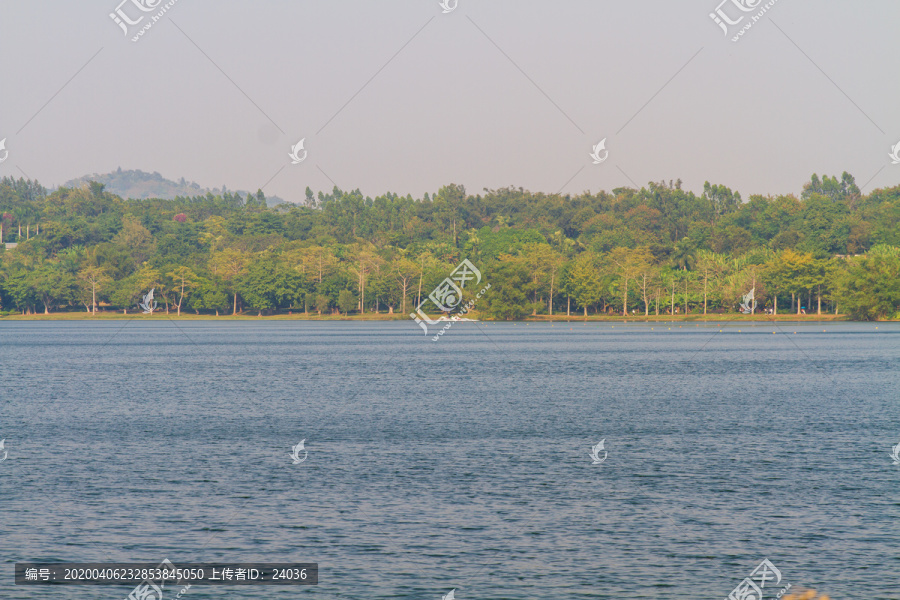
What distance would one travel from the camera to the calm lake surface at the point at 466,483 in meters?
20.6

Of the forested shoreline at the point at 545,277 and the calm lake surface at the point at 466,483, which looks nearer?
the calm lake surface at the point at 466,483

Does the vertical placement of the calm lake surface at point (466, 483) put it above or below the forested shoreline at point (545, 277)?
below

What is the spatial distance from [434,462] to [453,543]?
1014 cm

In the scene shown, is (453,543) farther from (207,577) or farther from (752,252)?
(752,252)

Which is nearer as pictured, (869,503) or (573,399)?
(869,503)

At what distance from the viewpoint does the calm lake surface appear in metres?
20.6

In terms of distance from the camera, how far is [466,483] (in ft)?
94.2

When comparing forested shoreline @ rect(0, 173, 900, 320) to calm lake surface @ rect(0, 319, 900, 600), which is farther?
forested shoreline @ rect(0, 173, 900, 320)

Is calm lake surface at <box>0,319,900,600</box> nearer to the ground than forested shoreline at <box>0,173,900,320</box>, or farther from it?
nearer to the ground

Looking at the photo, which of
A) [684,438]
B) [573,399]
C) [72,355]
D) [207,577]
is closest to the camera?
[207,577]

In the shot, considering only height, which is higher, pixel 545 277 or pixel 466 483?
pixel 545 277

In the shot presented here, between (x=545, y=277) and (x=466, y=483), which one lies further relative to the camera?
(x=545, y=277)

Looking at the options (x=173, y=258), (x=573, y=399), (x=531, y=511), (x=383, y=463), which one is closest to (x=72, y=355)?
(x=573, y=399)

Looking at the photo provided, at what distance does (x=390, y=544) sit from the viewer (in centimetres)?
2220
